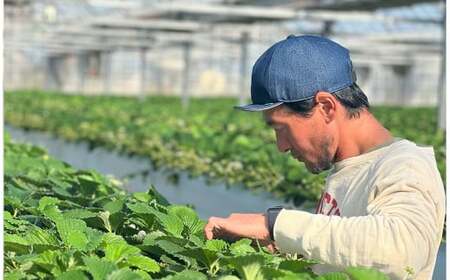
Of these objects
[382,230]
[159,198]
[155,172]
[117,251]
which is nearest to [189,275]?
[117,251]

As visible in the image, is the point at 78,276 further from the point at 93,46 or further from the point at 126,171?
the point at 93,46

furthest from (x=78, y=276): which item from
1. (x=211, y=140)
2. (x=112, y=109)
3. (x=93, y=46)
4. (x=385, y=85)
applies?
(x=385, y=85)

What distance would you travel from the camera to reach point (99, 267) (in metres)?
1.95

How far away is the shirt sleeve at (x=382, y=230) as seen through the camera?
1932 mm

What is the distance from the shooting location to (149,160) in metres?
9.65

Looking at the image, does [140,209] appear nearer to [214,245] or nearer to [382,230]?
[214,245]

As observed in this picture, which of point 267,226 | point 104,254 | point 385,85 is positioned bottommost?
point 385,85

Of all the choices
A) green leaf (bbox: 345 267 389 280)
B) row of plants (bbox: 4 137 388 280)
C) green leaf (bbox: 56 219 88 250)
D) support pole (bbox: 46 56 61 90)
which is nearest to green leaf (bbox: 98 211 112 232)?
row of plants (bbox: 4 137 388 280)

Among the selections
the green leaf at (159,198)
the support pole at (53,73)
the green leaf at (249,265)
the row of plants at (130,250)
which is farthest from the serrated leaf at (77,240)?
the support pole at (53,73)

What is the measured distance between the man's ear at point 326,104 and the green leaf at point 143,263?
0.55 metres

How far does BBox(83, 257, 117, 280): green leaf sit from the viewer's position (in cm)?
193

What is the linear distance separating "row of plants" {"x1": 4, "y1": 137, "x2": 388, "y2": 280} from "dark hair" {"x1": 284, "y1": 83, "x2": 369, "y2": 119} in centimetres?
35

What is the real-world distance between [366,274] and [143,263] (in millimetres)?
592

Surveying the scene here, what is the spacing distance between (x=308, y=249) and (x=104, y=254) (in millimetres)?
639
